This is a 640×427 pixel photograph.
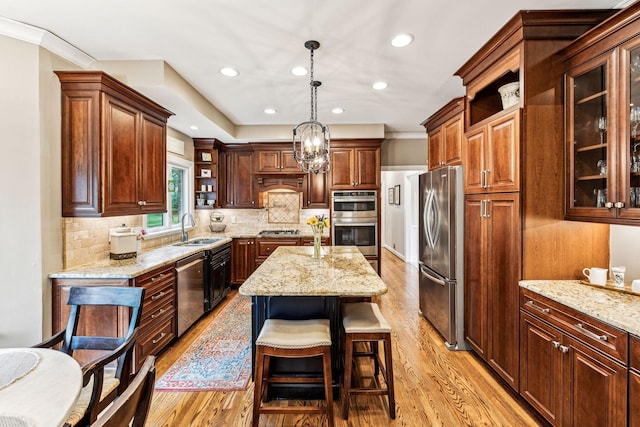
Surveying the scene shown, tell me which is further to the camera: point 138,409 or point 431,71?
point 431,71

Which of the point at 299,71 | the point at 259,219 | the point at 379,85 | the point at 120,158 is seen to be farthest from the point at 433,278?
the point at 259,219

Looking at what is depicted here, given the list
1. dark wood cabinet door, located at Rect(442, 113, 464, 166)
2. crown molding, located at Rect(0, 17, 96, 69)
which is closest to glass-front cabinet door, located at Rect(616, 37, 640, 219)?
dark wood cabinet door, located at Rect(442, 113, 464, 166)

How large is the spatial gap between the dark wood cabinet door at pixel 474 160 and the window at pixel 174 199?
3.59 m

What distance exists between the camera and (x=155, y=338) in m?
2.81

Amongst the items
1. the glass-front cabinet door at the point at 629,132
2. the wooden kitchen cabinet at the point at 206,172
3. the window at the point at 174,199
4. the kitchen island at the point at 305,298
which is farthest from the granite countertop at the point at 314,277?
the wooden kitchen cabinet at the point at 206,172

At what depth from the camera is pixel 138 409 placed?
0.91 m

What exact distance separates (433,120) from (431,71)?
0.83 m

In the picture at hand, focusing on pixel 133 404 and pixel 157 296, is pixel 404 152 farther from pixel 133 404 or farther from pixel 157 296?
pixel 133 404

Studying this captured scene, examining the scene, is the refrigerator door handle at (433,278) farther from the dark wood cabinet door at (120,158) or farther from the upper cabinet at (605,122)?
the dark wood cabinet door at (120,158)

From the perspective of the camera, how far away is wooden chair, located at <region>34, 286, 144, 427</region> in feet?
4.51

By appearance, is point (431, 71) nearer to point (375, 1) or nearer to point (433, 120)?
point (433, 120)

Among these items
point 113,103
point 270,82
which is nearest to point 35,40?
point 113,103

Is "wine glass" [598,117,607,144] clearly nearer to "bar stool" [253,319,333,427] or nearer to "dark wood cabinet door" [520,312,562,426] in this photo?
"dark wood cabinet door" [520,312,562,426]

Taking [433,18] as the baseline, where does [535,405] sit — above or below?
below
